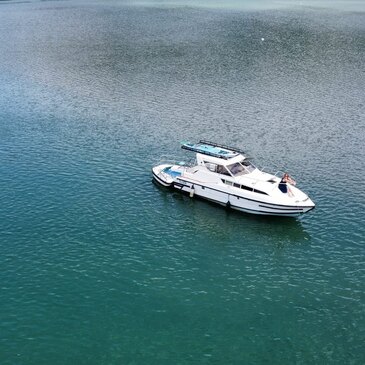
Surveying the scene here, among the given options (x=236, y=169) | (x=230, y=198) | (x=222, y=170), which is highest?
(x=236, y=169)

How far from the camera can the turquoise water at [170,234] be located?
5000cm

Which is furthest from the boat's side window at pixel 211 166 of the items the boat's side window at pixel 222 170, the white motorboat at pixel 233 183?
the boat's side window at pixel 222 170

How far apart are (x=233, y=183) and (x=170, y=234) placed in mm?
13470

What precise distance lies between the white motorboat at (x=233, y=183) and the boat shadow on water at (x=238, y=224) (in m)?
0.97

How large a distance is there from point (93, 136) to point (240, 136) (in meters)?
28.6

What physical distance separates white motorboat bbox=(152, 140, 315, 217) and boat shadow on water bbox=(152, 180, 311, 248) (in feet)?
3.20

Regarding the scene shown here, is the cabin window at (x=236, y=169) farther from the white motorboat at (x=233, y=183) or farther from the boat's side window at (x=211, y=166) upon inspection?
the boat's side window at (x=211, y=166)

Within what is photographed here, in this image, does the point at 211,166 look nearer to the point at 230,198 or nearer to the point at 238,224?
the point at 230,198

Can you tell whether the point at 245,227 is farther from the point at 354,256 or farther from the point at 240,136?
the point at 240,136

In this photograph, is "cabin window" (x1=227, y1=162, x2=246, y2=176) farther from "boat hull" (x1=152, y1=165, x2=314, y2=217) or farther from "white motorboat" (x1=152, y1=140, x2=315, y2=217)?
"boat hull" (x1=152, y1=165, x2=314, y2=217)

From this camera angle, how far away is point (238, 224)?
71.2 metres

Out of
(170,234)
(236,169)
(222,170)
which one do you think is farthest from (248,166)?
(170,234)

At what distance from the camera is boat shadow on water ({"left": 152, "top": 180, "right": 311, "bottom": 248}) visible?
67688mm

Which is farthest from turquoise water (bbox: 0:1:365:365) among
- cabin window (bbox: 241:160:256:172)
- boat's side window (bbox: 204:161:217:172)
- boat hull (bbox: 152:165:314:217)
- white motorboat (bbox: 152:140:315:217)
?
cabin window (bbox: 241:160:256:172)
